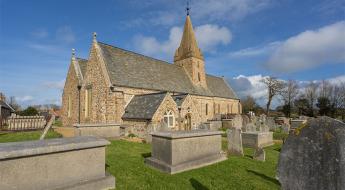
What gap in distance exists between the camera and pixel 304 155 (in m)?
2.96

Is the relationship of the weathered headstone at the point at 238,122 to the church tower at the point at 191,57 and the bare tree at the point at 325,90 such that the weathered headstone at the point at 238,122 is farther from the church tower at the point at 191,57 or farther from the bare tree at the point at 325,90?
the bare tree at the point at 325,90

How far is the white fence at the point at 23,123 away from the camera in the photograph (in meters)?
20.1

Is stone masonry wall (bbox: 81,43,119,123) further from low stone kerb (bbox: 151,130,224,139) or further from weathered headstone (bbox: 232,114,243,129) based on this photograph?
low stone kerb (bbox: 151,130,224,139)

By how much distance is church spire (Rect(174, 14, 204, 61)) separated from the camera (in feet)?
114

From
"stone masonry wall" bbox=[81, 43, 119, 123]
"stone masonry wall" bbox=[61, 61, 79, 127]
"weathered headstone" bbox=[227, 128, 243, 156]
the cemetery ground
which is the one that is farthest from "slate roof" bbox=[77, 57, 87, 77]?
"weathered headstone" bbox=[227, 128, 243, 156]

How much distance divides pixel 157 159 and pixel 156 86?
17152 mm

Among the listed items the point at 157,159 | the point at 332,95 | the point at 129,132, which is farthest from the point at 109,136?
the point at 332,95

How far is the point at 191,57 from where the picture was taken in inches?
1342

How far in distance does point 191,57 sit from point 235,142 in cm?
2443

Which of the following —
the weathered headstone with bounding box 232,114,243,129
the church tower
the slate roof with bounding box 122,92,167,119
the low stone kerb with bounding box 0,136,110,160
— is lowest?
the weathered headstone with bounding box 232,114,243,129

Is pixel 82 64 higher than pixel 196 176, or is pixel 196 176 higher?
pixel 82 64

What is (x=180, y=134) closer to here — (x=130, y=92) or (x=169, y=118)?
(x=169, y=118)

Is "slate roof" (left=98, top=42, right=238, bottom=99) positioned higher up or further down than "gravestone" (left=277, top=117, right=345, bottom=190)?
higher up

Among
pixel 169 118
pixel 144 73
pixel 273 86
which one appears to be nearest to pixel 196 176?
pixel 169 118
